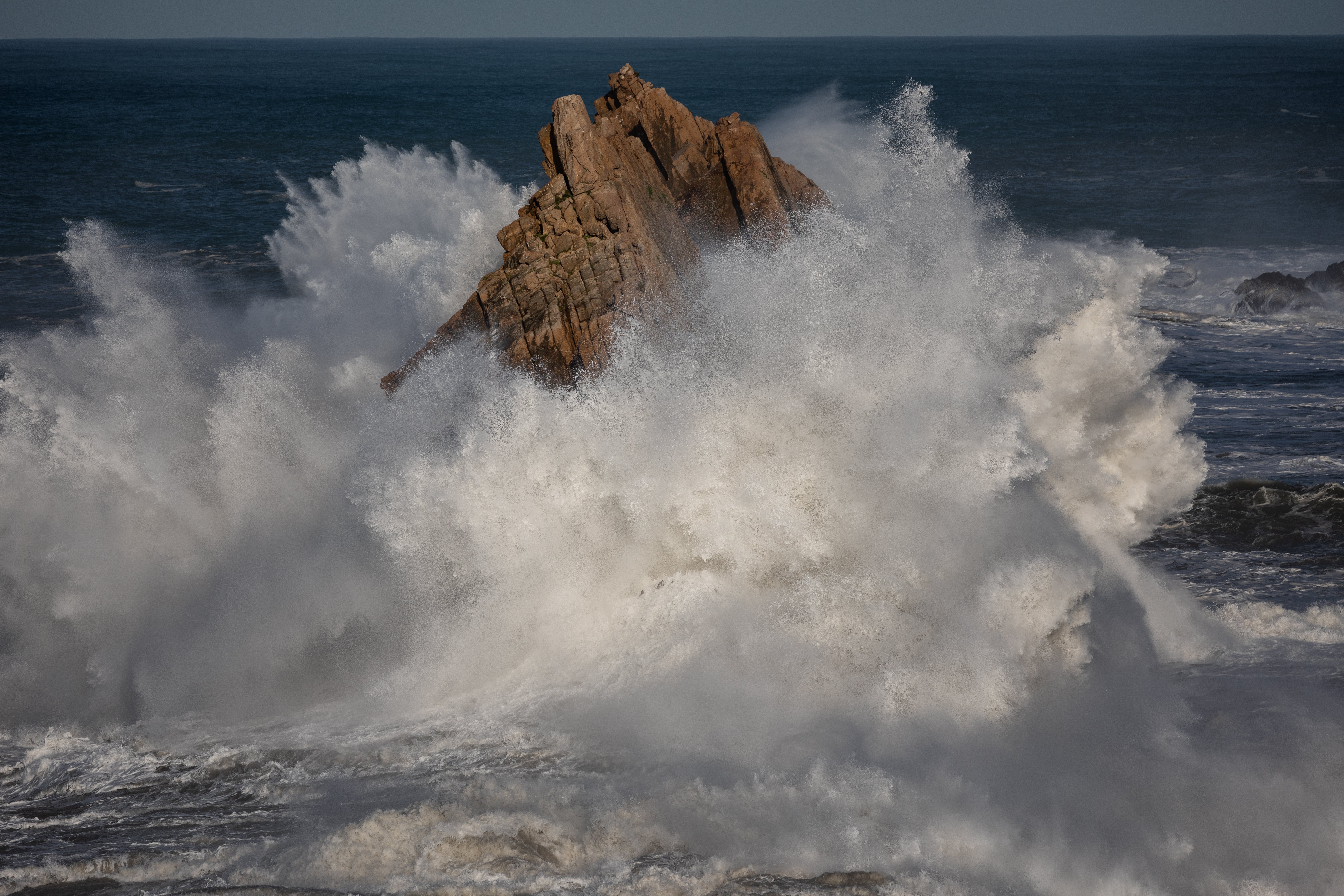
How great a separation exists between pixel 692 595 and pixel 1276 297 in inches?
762

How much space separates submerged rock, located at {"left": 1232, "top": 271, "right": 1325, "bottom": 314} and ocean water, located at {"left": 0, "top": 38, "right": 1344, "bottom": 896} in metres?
7.88

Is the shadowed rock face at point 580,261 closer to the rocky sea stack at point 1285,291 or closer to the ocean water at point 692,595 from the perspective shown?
the ocean water at point 692,595

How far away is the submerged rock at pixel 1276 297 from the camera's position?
20938 mm

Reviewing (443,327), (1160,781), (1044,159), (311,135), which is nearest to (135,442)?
(443,327)

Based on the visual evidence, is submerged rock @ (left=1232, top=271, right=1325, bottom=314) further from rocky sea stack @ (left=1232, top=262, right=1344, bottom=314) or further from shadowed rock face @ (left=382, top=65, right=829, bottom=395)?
shadowed rock face @ (left=382, top=65, right=829, bottom=395)

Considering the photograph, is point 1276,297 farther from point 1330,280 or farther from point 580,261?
point 580,261

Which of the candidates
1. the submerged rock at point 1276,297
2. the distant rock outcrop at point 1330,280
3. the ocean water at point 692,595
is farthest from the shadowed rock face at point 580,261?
the distant rock outcrop at point 1330,280

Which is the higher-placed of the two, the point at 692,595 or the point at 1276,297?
the point at 1276,297

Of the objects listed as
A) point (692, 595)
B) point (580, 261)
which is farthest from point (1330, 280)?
point (692, 595)

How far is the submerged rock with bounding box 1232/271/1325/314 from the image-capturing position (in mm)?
20938

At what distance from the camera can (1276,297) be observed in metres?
21.1

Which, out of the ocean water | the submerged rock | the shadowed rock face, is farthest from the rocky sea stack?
the shadowed rock face

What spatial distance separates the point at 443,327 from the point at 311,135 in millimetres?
47661

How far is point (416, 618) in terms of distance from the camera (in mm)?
8852
